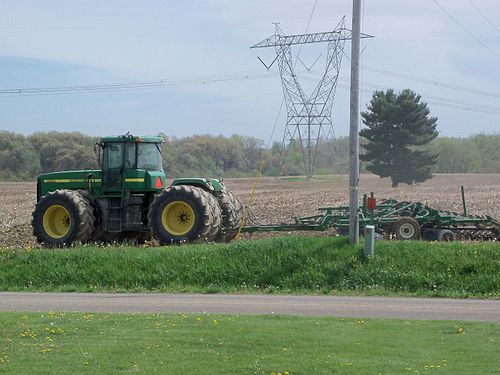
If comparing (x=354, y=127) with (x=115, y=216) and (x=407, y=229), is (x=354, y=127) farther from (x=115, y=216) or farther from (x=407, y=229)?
(x=115, y=216)

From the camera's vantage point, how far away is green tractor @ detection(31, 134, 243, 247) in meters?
23.7

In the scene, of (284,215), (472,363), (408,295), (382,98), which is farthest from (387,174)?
(472,363)

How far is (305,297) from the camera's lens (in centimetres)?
1850

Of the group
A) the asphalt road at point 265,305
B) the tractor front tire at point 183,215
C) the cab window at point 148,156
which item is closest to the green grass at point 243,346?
the asphalt road at point 265,305

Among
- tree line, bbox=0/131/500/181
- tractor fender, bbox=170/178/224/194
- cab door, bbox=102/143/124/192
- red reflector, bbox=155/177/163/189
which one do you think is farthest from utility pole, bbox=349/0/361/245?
tree line, bbox=0/131/500/181

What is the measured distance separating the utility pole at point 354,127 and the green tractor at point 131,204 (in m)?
4.20

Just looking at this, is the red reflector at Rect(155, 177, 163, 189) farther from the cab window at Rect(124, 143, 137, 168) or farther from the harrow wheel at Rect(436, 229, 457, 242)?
the harrow wheel at Rect(436, 229, 457, 242)

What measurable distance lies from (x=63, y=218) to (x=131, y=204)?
6.69 ft

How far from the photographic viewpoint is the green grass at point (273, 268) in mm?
19766

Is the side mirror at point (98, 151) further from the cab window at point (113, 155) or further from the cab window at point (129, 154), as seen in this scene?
the cab window at point (129, 154)

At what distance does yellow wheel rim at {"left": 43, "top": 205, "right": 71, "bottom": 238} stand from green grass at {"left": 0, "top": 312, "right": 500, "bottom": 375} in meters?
10.5

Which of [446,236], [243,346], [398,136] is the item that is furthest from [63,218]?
[398,136]

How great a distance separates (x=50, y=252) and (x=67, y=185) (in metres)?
3.60

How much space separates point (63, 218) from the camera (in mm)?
24719
